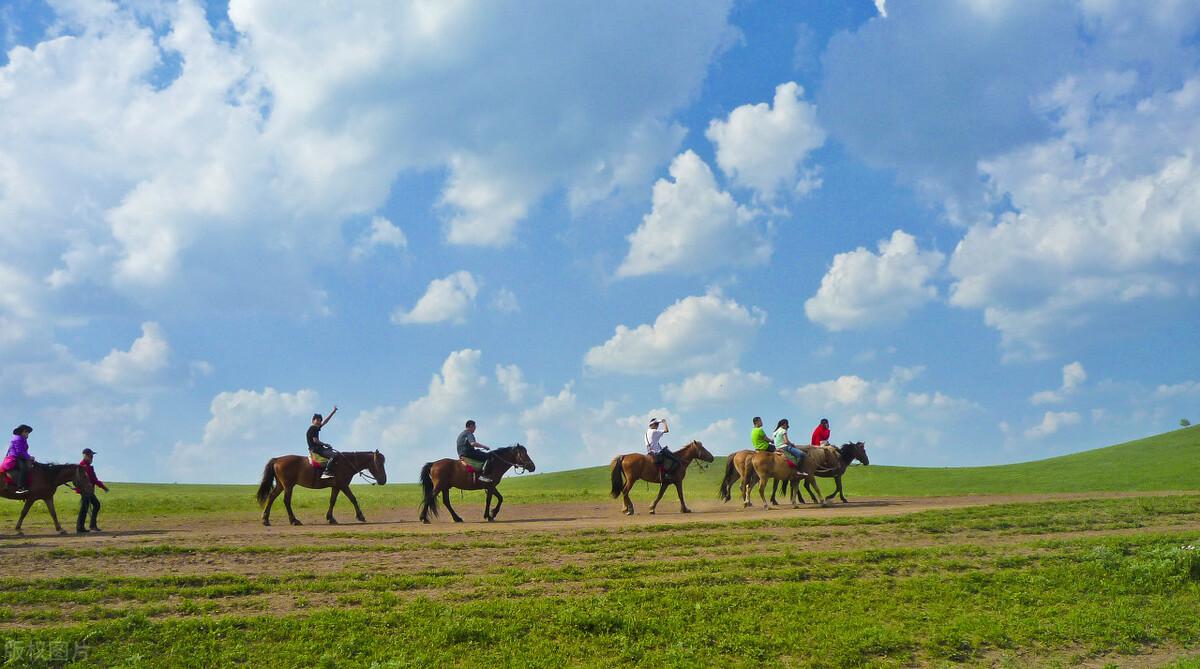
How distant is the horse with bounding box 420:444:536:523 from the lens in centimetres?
2516

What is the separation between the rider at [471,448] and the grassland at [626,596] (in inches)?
193

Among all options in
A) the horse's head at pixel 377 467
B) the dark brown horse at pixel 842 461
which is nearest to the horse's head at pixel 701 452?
the dark brown horse at pixel 842 461

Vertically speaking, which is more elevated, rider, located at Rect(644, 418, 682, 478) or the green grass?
rider, located at Rect(644, 418, 682, 478)

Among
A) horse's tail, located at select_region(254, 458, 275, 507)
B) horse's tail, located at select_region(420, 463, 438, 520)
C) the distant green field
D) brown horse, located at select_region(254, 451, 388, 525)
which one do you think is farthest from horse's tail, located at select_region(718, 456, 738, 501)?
horse's tail, located at select_region(254, 458, 275, 507)

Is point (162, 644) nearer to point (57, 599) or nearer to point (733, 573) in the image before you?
point (57, 599)

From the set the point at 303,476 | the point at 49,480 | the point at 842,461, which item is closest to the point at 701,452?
the point at 842,461

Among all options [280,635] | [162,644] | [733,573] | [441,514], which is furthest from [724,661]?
[441,514]

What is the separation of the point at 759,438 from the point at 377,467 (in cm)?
1425

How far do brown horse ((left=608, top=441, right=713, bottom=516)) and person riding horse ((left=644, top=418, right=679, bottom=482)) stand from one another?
190 mm

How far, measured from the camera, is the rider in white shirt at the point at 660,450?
2695cm

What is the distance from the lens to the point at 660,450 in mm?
27062

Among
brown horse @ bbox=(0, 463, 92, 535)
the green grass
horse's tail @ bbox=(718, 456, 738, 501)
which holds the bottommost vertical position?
the green grass

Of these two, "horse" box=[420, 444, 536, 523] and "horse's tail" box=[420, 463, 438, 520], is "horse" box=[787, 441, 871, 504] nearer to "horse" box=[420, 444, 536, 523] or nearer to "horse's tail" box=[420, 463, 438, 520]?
"horse" box=[420, 444, 536, 523]

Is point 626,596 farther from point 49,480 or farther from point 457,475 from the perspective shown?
point 49,480
